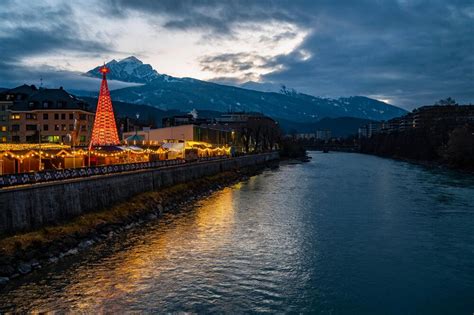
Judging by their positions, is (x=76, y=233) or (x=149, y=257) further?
(x=76, y=233)

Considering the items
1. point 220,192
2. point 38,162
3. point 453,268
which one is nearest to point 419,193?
point 220,192

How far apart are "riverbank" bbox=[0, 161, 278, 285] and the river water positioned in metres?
1.00

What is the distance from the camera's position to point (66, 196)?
99.8 feet

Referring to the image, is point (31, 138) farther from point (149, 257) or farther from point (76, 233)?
point (149, 257)

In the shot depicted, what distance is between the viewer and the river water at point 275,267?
19094 millimetres

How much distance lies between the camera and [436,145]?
124 m

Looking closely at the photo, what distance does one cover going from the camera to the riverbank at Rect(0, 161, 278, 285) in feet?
71.8

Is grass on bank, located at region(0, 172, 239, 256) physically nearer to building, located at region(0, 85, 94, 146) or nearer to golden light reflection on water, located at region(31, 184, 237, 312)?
golden light reflection on water, located at region(31, 184, 237, 312)

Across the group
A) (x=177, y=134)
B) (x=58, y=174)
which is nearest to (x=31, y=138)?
(x=177, y=134)

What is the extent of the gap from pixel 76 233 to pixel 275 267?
13106 millimetres

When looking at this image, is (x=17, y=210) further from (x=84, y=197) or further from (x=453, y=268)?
(x=453, y=268)

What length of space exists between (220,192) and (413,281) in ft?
128

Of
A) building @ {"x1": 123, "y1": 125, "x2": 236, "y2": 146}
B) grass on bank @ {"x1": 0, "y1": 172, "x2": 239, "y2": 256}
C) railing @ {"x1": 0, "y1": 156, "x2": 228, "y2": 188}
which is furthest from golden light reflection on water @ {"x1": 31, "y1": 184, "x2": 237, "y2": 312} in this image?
building @ {"x1": 123, "y1": 125, "x2": 236, "y2": 146}

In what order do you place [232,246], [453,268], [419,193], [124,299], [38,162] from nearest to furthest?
[124,299] < [453,268] < [232,246] < [38,162] < [419,193]
